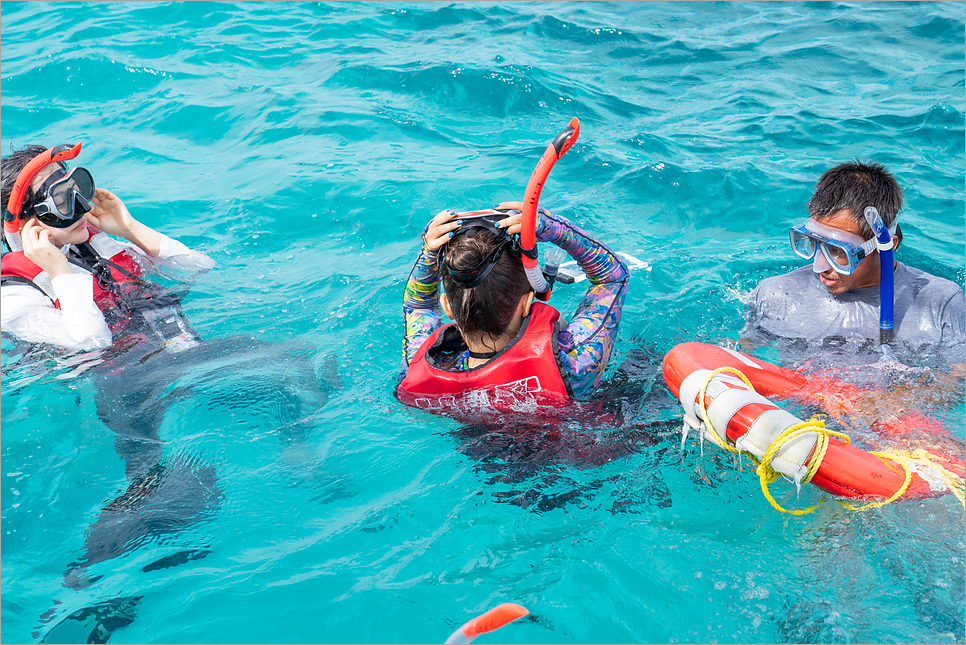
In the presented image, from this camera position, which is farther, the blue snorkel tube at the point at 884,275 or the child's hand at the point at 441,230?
the blue snorkel tube at the point at 884,275

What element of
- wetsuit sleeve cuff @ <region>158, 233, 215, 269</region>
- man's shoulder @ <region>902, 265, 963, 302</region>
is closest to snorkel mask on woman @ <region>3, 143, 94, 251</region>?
wetsuit sleeve cuff @ <region>158, 233, 215, 269</region>

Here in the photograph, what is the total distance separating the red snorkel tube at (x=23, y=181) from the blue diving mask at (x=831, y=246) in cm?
405

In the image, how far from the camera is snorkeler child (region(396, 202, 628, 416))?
313 cm

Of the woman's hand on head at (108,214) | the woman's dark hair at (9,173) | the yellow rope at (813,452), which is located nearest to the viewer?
the yellow rope at (813,452)

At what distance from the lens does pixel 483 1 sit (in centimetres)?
1223

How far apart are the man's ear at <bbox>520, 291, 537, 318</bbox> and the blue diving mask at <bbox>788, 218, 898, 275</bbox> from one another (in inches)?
66.2

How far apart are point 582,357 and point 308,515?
154cm

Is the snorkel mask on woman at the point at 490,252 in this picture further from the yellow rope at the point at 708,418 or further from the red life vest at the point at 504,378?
the yellow rope at the point at 708,418

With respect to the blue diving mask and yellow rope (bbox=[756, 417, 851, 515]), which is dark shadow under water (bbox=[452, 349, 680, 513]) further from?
the blue diving mask

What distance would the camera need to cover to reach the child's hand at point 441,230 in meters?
3.16

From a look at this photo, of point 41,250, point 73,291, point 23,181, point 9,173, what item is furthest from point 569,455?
point 9,173

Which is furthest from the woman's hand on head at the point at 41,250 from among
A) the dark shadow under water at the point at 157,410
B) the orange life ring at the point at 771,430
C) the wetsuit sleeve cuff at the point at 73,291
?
the orange life ring at the point at 771,430

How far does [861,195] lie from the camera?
3.86 m

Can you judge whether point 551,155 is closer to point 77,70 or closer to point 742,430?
point 742,430
